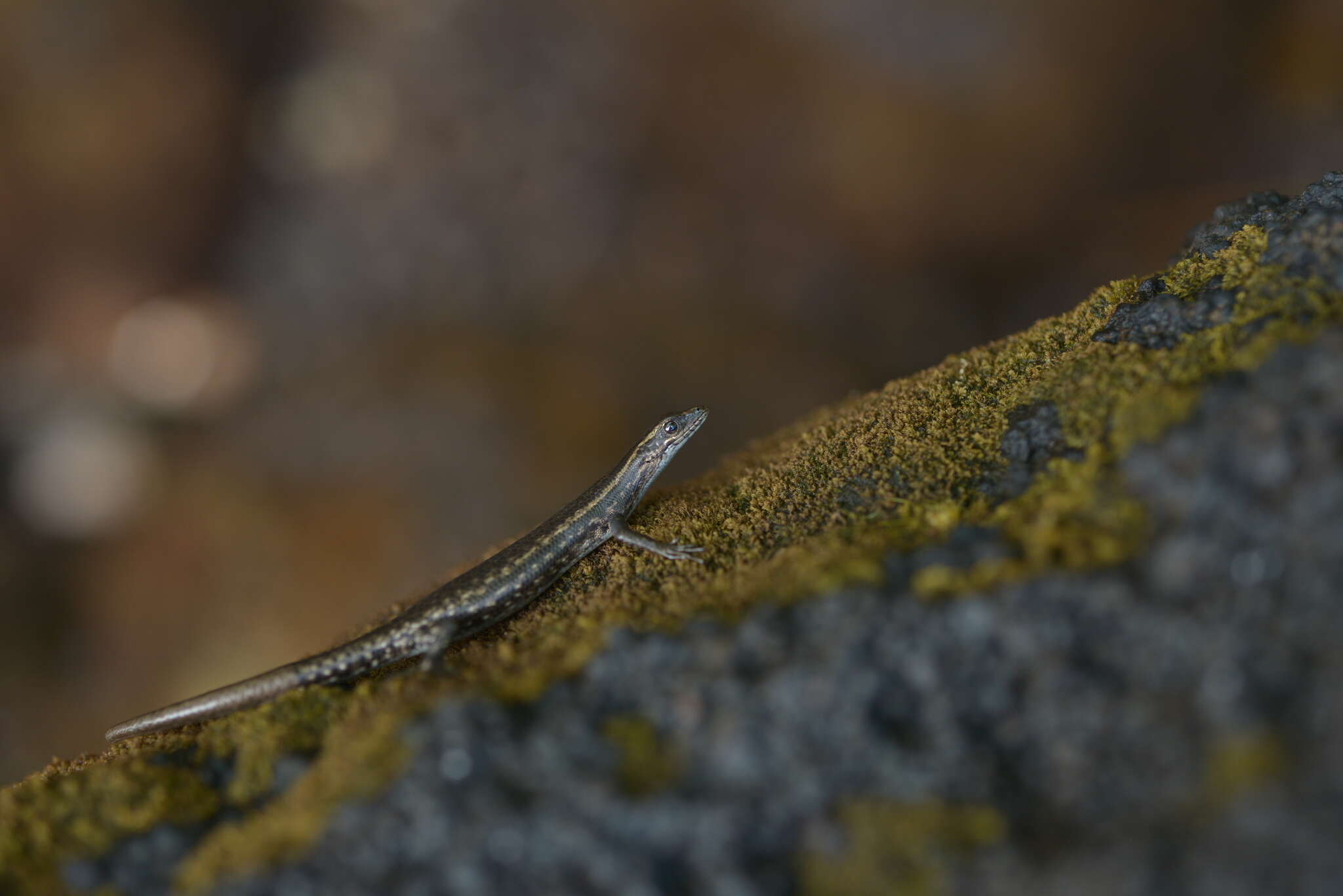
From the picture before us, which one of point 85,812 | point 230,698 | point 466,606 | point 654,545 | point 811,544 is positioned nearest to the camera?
point 85,812

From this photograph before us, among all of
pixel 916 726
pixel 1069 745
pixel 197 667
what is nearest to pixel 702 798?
pixel 916 726

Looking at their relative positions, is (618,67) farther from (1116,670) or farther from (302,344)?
(1116,670)

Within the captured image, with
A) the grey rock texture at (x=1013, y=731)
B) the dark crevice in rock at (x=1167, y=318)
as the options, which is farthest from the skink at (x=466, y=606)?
the dark crevice in rock at (x=1167, y=318)

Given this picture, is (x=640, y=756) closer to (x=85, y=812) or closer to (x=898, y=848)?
(x=898, y=848)

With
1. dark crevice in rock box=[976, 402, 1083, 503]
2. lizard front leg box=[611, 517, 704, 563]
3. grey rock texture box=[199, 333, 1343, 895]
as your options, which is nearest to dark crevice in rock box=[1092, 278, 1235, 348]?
dark crevice in rock box=[976, 402, 1083, 503]

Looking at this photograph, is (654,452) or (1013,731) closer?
(1013,731)

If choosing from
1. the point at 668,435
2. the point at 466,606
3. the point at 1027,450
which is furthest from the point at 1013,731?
the point at 668,435

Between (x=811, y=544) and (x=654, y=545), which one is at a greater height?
(x=654, y=545)

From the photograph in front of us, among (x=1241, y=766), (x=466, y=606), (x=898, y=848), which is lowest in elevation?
(x=1241, y=766)
